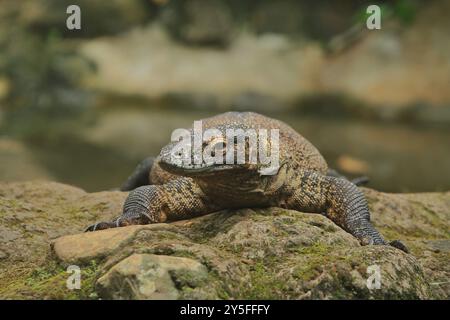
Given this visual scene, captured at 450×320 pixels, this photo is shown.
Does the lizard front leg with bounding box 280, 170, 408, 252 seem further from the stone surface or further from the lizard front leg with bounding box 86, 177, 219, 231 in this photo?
the stone surface

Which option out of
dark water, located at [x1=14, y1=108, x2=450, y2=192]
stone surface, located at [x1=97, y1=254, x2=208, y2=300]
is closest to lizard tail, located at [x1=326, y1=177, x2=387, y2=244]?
stone surface, located at [x1=97, y1=254, x2=208, y2=300]

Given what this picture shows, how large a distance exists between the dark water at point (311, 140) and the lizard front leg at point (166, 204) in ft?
Answer: 18.8

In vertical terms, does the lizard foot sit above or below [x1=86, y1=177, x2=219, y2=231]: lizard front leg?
below

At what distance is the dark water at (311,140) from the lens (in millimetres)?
12406

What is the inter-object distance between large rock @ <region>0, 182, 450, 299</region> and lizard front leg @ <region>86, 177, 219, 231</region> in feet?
0.53

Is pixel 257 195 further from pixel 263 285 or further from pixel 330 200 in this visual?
pixel 263 285

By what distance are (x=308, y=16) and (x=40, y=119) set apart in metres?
8.05

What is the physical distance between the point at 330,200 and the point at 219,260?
1.74 metres

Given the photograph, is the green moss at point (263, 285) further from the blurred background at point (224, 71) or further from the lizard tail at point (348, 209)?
the blurred background at point (224, 71)

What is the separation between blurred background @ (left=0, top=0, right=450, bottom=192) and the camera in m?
15.9

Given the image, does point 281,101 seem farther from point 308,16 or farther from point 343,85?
point 308,16

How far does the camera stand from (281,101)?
17.9m

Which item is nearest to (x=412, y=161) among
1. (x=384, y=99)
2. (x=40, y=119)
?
(x=384, y=99)

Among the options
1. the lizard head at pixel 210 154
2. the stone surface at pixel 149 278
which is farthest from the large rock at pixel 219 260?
the lizard head at pixel 210 154
